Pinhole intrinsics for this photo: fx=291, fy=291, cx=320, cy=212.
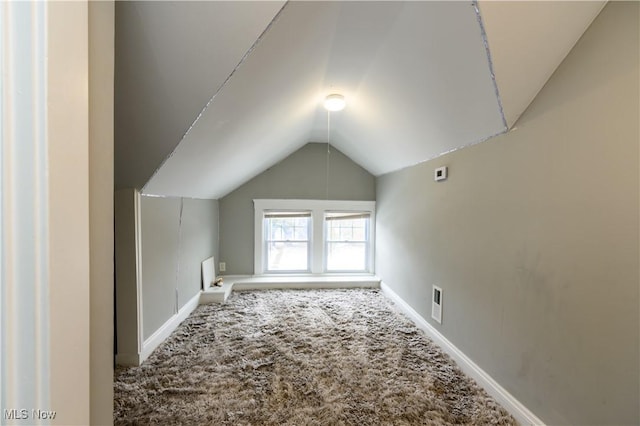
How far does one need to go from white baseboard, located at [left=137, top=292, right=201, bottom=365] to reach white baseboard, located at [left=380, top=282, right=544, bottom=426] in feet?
7.70

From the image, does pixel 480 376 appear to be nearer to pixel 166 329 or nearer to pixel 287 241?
pixel 166 329

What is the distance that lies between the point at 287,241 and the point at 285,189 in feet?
2.71

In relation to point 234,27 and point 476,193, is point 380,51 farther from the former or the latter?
point 476,193

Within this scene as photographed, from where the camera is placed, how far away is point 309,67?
75.0 inches

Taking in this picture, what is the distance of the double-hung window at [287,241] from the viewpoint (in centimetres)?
457

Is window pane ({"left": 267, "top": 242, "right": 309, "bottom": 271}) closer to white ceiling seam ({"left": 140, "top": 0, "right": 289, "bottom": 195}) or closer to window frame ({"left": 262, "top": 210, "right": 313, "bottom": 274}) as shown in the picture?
window frame ({"left": 262, "top": 210, "right": 313, "bottom": 274})

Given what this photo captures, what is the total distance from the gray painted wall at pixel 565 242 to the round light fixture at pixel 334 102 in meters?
1.08

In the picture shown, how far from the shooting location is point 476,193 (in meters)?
2.05

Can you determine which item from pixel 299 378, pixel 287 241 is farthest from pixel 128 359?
pixel 287 241

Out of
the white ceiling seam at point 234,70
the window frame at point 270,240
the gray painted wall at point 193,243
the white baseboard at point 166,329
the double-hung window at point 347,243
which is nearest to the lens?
the white ceiling seam at point 234,70

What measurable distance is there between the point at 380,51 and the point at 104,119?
1.57m

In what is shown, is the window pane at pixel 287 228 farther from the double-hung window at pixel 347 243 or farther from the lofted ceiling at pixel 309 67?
the lofted ceiling at pixel 309 67

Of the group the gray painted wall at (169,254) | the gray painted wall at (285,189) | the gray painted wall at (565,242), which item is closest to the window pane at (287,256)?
the gray painted wall at (285,189)

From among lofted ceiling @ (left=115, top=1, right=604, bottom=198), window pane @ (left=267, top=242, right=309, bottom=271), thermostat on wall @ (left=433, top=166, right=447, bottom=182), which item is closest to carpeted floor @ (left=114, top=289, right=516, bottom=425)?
lofted ceiling @ (left=115, top=1, right=604, bottom=198)
